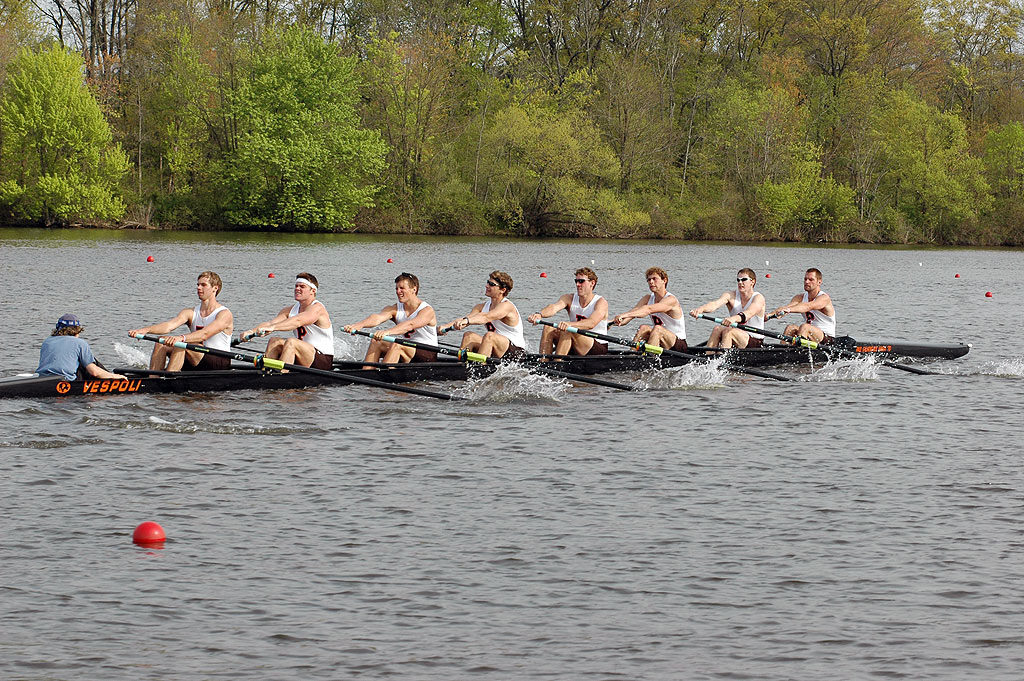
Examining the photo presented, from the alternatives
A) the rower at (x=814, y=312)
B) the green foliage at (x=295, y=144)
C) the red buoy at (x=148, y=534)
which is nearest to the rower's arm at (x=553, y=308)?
the rower at (x=814, y=312)

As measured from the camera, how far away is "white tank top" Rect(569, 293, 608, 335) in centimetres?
1661

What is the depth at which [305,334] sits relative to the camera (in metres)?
15.0

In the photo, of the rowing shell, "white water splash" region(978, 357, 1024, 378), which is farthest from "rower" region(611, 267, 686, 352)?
"white water splash" region(978, 357, 1024, 378)

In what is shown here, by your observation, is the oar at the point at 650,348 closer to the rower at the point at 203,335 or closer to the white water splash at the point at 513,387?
the white water splash at the point at 513,387

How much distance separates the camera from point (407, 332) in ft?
51.1

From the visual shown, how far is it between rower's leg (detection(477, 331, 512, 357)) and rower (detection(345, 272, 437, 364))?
1.99 feet

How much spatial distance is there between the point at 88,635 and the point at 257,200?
5187 centimetres

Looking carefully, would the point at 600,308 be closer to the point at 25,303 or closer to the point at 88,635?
the point at 88,635

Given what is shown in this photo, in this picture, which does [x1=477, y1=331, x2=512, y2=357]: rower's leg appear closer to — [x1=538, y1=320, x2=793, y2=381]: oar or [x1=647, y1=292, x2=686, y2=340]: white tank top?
[x1=538, y1=320, x2=793, y2=381]: oar

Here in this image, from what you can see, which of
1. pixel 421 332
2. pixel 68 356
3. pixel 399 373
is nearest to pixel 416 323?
pixel 421 332

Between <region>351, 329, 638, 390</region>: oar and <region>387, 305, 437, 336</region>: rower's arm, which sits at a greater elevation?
<region>387, 305, 437, 336</region>: rower's arm

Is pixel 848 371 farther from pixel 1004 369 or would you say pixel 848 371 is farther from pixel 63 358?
pixel 63 358

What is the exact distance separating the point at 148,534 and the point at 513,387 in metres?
7.21

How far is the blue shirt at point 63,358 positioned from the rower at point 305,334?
187 centimetres
